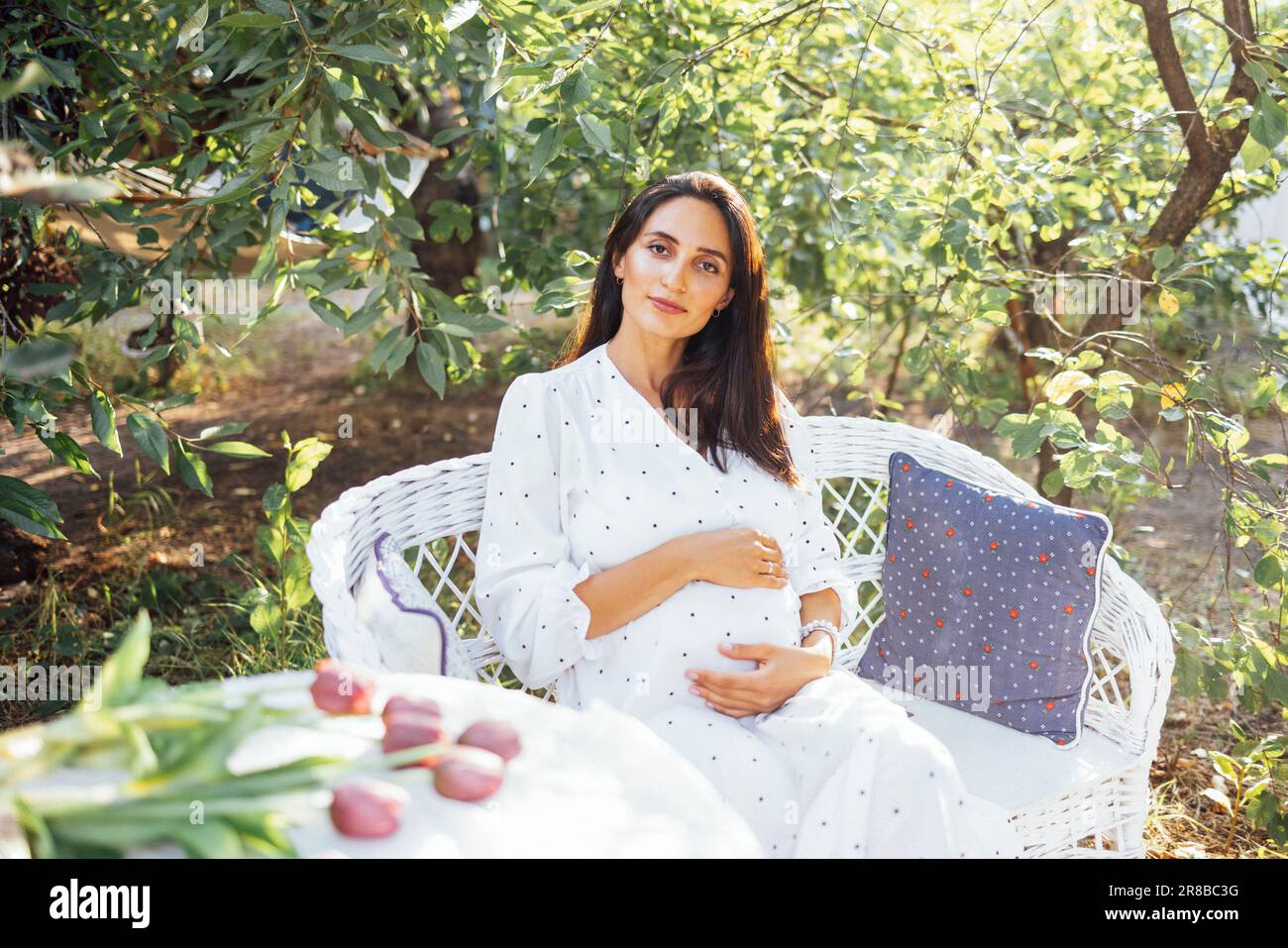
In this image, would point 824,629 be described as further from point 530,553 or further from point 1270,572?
point 1270,572

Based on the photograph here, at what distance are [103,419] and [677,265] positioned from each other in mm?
1224

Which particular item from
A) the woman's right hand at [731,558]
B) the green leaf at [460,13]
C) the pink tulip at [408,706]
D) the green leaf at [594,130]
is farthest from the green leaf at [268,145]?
the pink tulip at [408,706]

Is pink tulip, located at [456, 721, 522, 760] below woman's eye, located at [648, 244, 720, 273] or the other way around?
below

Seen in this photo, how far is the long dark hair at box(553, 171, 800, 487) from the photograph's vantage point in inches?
83.0

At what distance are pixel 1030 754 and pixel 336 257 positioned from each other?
176cm

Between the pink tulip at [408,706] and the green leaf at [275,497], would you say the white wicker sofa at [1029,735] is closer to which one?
the pink tulip at [408,706]

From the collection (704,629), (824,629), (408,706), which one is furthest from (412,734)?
(824,629)

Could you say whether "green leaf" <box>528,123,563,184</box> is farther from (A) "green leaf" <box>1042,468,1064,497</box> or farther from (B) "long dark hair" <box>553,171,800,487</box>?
(A) "green leaf" <box>1042,468,1064,497</box>

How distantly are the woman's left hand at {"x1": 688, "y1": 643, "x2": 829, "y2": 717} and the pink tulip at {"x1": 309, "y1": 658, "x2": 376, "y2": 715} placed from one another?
27.5 inches

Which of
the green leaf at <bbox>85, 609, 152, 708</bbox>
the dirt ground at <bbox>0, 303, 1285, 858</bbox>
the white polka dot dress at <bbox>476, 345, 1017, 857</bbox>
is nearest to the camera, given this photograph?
the green leaf at <bbox>85, 609, 152, 708</bbox>

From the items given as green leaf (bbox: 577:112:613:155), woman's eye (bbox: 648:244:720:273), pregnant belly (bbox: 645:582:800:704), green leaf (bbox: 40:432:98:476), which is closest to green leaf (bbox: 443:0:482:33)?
green leaf (bbox: 577:112:613:155)

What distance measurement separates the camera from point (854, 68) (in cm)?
Answer: 346

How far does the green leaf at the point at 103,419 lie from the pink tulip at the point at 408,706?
1.22 m
